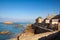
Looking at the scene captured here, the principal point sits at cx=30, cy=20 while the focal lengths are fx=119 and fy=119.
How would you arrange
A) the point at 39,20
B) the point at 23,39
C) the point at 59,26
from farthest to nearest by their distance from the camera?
the point at 39,20
the point at 59,26
the point at 23,39

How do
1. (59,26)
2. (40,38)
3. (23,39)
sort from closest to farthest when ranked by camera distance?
(23,39) < (40,38) < (59,26)

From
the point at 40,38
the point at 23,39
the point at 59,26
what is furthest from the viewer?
the point at 59,26

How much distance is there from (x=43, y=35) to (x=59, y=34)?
2158mm

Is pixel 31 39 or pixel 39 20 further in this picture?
pixel 39 20

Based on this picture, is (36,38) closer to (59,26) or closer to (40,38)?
(40,38)

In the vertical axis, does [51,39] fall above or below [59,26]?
below

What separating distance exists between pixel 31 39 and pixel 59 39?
11.0 ft

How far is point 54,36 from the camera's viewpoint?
624 inches

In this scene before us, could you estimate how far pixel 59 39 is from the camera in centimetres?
1427

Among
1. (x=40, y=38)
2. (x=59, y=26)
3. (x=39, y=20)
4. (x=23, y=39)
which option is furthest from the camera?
(x=39, y=20)

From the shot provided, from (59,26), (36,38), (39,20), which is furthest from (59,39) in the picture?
(39,20)

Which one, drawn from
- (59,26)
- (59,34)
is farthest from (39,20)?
(59,34)

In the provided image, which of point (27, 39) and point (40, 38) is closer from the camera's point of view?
point (27, 39)

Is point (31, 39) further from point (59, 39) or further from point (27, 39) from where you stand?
point (59, 39)
